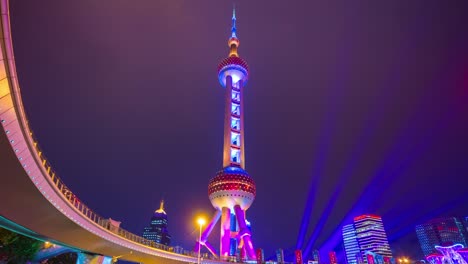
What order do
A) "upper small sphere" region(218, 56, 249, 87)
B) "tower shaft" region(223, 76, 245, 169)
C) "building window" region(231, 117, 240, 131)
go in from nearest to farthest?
"tower shaft" region(223, 76, 245, 169)
"building window" region(231, 117, 240, 131)
"upper small sphere" region(218, 56, 249, 87)

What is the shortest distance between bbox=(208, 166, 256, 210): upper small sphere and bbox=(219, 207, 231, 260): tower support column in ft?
5.72

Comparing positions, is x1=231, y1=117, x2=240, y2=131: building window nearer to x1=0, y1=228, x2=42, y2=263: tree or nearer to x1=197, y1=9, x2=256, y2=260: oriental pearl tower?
x1=197, y1=9, x2=256, y2=260: oriental pearl tower

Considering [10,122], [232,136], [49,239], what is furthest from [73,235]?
[232,136]

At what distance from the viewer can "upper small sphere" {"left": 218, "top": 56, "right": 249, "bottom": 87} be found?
9906 cm

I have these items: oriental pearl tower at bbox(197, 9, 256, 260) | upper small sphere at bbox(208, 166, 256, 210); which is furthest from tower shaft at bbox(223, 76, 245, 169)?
upper small sphere at bbox(208, 166, 256, 210)

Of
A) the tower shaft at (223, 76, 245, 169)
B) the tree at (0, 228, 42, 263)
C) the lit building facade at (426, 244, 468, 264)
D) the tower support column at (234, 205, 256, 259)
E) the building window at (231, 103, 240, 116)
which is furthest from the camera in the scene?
the building window at (231, 103, 240, 116)

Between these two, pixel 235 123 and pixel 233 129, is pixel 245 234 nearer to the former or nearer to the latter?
pixel 233 129

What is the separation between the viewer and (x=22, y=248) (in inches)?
1323

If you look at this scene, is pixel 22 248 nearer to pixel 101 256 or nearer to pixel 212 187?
pixel 101 256

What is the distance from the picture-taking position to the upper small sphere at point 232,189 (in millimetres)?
78938

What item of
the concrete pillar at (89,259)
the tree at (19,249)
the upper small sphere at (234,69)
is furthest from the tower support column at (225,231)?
the tree at (19,249)

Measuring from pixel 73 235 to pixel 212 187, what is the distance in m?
52.9

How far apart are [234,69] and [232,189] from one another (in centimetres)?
3893

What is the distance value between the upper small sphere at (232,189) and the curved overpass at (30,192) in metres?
40.8
